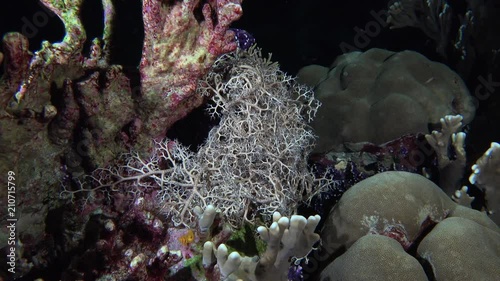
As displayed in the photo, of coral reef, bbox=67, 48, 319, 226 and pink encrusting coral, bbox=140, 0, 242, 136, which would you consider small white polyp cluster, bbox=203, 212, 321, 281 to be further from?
pink encrusting coral, bbox=140, 0, 242, 136

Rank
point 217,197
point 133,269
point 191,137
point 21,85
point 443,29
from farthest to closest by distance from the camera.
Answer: point 443,29, point 191,137, point 217,197, point 21,85, point 133,269

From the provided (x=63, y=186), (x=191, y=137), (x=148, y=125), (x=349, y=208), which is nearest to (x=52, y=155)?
(x=63, y=186)

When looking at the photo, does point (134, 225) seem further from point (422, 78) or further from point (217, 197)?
point (422, 78)

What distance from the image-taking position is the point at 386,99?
191 inches

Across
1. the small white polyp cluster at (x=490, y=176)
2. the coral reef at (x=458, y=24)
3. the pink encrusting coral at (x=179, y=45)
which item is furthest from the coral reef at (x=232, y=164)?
the coral reef at (x=458, y=24)

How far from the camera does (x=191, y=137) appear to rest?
3684 mm

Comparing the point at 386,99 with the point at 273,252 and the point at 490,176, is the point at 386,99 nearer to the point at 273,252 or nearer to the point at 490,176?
the point at 490,176

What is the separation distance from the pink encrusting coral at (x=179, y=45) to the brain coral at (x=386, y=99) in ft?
9.10

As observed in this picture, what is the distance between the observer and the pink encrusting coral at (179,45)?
260 cm

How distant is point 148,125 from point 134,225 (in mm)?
923

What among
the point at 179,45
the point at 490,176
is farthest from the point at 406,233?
the point at 179,45

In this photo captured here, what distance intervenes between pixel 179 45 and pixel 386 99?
3.41 meters

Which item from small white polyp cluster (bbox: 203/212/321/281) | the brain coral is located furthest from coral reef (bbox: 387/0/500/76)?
small white polyp cluster (bbox: 203/212/321/281)

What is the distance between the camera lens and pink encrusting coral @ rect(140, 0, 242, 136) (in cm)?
260
